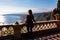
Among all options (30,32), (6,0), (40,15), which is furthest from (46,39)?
(40,15)

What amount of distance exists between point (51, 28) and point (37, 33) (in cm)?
160

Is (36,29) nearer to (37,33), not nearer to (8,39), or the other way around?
(37,33)

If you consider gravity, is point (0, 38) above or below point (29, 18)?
below

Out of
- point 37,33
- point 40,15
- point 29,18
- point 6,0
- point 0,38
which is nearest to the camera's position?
point 0,38

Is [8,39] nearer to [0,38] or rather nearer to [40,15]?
[0,38]

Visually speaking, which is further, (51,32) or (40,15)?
(40,15)

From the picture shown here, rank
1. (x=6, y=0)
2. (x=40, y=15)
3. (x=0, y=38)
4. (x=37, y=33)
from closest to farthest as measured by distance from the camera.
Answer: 1. (x=0, y=38)
2. (x=37, y=33)
3. (x=6, y=0)
4. (x=40, y=15)

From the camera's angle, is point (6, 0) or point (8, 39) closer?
A: point (8, 39)

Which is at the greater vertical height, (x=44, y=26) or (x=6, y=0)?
(x=6, y=0)

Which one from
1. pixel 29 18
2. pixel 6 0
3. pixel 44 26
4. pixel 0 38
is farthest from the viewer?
pixel 6 0

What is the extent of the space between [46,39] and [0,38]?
2.43m

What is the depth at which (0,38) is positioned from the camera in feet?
30.2

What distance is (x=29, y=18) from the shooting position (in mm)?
9805

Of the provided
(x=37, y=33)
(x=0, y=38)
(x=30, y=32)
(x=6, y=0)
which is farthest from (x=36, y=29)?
(x=6, y=0)
